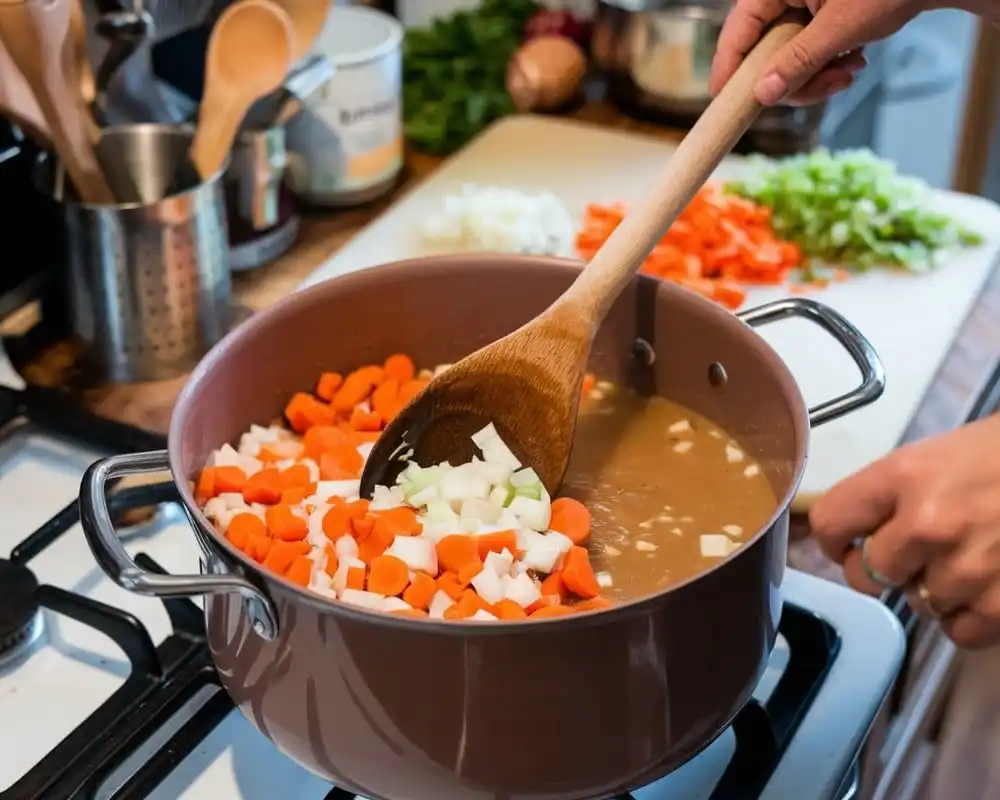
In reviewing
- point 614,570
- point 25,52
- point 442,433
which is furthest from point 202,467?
point 25,52

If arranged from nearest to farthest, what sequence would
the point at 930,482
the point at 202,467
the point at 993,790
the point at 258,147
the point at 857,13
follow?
the point at 930,482 → the point at 202,467 → the point at 857,13 → the point at 993,790 → the point at 258,147

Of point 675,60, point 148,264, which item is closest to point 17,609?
point 148,264

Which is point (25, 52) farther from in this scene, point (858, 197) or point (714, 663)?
point (858, 197)

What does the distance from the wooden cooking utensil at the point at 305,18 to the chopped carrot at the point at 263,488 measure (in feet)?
1.74

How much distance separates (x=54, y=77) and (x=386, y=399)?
38 centimetres

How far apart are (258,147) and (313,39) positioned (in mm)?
118

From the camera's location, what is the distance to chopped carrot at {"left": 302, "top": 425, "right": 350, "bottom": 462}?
0.88 meters

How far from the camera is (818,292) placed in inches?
50.3

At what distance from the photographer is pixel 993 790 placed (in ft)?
3.48

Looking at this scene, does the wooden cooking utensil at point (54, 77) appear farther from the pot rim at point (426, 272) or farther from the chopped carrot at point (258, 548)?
the chopped carrot at point (258, 548)

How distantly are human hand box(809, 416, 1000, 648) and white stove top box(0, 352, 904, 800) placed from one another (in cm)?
9

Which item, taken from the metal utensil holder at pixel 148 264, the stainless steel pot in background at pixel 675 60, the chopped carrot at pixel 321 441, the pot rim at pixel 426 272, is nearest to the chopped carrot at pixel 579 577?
the pot rim at pixel 426 272

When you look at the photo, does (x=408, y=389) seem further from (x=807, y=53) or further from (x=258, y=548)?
(x=807, y=53)

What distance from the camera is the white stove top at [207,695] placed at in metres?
0.78
